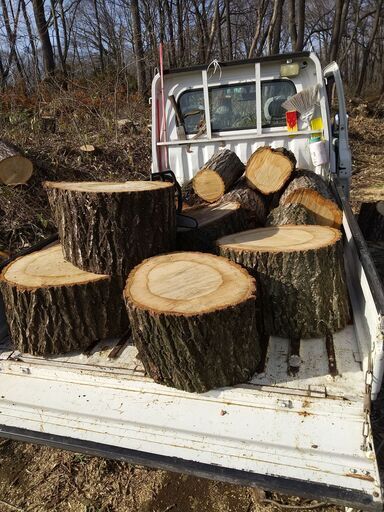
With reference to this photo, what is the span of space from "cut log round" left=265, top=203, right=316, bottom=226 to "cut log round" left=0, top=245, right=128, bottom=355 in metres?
1.51

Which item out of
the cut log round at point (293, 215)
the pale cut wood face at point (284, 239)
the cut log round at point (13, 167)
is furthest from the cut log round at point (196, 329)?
the cut log round at point (13, 167)

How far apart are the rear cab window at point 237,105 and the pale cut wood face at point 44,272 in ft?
8.86

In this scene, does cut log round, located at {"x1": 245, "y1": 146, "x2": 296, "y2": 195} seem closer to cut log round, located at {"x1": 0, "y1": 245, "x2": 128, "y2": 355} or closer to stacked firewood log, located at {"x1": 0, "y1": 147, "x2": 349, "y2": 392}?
stacked firewood log, located at {"x1": 0, "y1": 147, "x2": 349, "y2": 392}

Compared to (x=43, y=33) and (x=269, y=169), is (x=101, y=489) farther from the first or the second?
(x=43, y=33)

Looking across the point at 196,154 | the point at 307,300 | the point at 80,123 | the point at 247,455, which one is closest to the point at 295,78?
the point at 196,154

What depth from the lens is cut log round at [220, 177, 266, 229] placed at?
11.5 feet

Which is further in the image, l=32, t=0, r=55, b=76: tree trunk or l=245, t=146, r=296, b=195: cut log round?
l=32, t=0, r=55, b=76: tree trunk

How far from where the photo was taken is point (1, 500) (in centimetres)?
227

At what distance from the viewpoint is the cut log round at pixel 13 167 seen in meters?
5.56

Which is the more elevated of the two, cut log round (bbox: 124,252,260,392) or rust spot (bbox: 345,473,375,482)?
cut log round (bbox: 124,252,260,392)

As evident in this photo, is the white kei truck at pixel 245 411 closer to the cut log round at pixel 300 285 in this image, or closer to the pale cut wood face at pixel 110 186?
the cut log round at pixel 300 285

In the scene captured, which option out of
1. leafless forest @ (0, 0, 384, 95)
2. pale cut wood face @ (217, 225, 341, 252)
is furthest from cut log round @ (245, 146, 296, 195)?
leafless forest @ (0, 0, 384, 95)

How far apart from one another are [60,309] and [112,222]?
0.61m

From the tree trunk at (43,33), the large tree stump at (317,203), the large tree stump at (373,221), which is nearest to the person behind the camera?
the large tree stump at (317,203)
